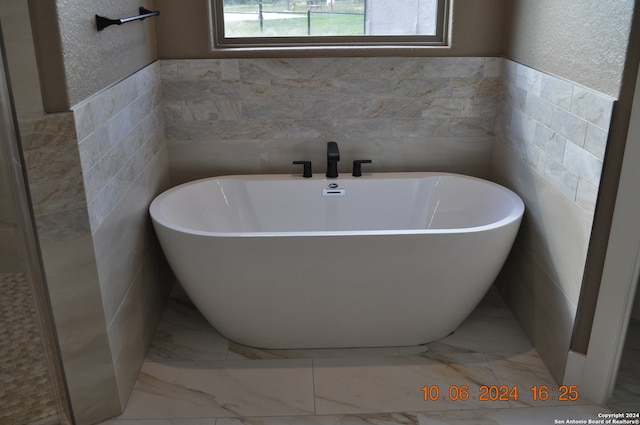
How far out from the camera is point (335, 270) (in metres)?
2.37

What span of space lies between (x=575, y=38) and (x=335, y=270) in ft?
4.16

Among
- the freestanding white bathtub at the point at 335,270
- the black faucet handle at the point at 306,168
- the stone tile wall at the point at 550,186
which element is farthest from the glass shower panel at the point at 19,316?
the stone tile wall at the point at 550,186

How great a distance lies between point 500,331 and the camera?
9.05 ft

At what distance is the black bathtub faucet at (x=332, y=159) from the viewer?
2900 millimetres

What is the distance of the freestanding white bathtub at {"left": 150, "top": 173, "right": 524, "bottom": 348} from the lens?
232 cm

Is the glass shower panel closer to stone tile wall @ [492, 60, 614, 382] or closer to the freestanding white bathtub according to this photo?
the freestanding white bathtub

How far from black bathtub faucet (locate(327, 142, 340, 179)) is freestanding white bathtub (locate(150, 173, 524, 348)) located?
0.52 meters

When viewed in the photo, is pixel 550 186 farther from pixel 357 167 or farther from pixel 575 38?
pixel 357 167

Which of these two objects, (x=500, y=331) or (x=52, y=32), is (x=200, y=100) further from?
(x=500, y=331)

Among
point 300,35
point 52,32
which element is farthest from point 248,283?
point 300,35

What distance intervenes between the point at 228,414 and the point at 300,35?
188cm

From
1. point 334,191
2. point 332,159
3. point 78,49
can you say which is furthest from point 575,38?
point 78,49

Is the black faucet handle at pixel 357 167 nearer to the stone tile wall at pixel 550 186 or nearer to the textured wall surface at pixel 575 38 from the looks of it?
the stone tile wall at pixel 550 186

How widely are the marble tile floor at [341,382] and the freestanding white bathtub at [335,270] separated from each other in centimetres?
10
